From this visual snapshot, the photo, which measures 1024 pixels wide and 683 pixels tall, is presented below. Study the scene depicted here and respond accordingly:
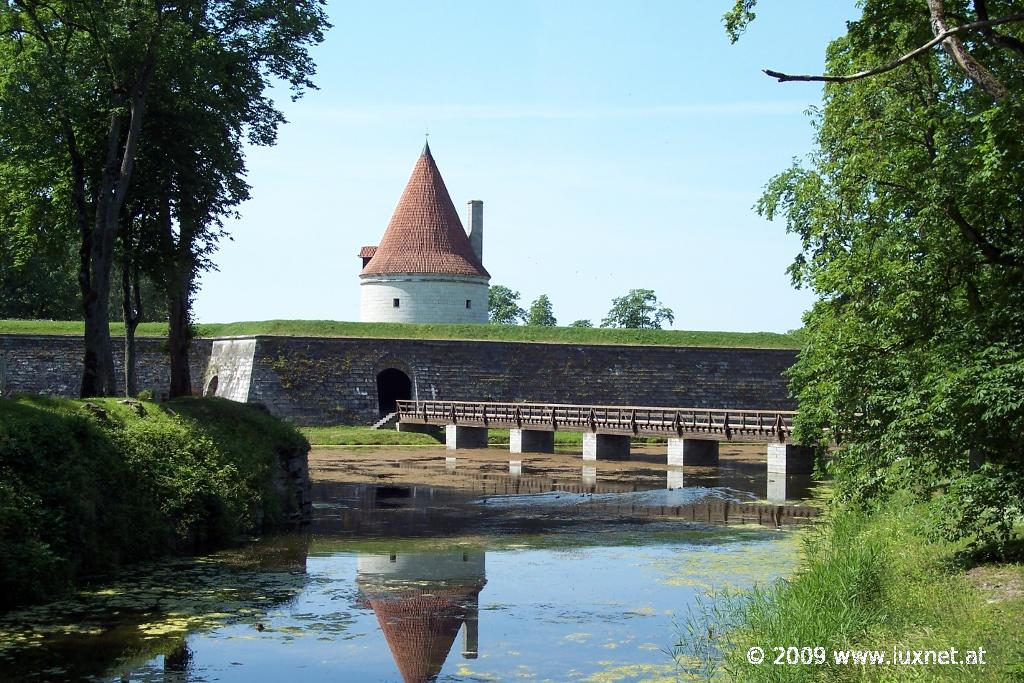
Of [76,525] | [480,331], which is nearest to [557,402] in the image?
[480,331]

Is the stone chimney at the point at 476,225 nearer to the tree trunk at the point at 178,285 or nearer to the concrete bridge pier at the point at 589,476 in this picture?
the concrete bridge pier at the point at 589,476

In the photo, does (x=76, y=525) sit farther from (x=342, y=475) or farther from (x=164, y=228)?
(x=342, y=475)

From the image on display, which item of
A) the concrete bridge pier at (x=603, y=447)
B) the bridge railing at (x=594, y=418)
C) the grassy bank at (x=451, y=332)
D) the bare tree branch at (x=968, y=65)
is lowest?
the concrete bridge pier at (x=603, y=447)

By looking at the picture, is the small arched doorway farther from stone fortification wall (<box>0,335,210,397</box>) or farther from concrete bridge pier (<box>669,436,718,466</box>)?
concrete bridge pier (<box>669,436,718,466</box>)

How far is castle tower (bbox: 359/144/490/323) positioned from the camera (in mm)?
43719

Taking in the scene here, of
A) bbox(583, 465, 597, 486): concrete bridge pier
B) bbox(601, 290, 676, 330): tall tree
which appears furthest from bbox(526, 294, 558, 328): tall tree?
bbox(583, 465, 597, 486): concrete bridge pier

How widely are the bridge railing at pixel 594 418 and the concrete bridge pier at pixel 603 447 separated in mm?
259

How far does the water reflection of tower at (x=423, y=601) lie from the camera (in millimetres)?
9234

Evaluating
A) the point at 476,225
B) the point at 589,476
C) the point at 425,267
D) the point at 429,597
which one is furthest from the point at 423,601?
the point at 476,225

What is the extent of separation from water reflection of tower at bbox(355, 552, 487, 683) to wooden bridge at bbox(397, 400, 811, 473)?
14.5 metres

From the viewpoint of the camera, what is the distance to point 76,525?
11859 millimetres

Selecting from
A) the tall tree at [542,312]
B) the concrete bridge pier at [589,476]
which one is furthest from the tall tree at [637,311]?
the concrete bridge pier at [589,476]

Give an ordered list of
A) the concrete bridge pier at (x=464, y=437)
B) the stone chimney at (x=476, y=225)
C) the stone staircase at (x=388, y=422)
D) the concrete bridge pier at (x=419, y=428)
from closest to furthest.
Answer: the concrete bridge pier at (x=464, y=437), the concrete bridge pier at (x=419, y=428), the stone staircase at (x=388, y=422), the stone chimney at (x=476, y=225)

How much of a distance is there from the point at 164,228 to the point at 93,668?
13.1 m
